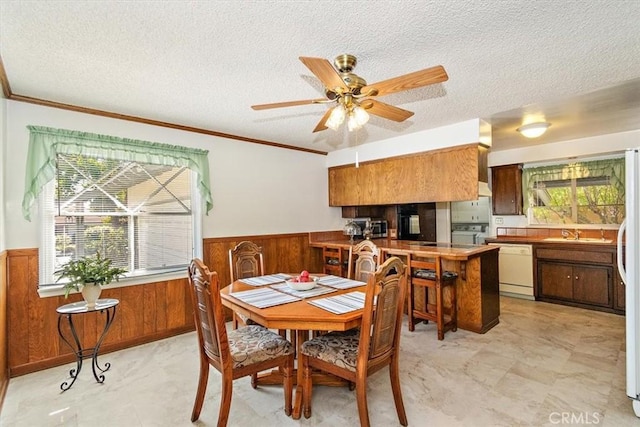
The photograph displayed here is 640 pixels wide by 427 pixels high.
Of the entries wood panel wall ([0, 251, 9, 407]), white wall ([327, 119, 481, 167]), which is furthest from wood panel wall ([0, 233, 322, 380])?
white wall ([327, 119, 481, 167])

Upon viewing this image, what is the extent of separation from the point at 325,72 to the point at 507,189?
4.51 m

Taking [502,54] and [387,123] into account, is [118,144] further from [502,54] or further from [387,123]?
[502,54]

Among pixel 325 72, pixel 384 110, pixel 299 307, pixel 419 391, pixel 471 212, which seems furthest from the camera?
pixel 471 212

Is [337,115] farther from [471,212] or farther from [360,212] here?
[471,212]

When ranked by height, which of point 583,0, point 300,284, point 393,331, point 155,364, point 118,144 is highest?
point 583,0

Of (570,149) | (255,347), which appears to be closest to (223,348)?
(255,347)

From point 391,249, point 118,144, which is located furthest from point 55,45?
point 391,249

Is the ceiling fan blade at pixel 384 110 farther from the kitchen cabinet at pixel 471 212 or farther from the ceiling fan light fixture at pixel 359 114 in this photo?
the kitchen cabinet at pixel 471 212

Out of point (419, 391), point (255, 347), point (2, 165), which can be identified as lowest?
point (419, 391)

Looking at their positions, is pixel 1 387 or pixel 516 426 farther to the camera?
pixel 1 387

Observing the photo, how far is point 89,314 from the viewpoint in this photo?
295 centimetres

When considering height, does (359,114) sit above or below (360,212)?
above

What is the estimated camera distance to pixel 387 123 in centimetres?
357

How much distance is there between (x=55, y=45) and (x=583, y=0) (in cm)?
291
